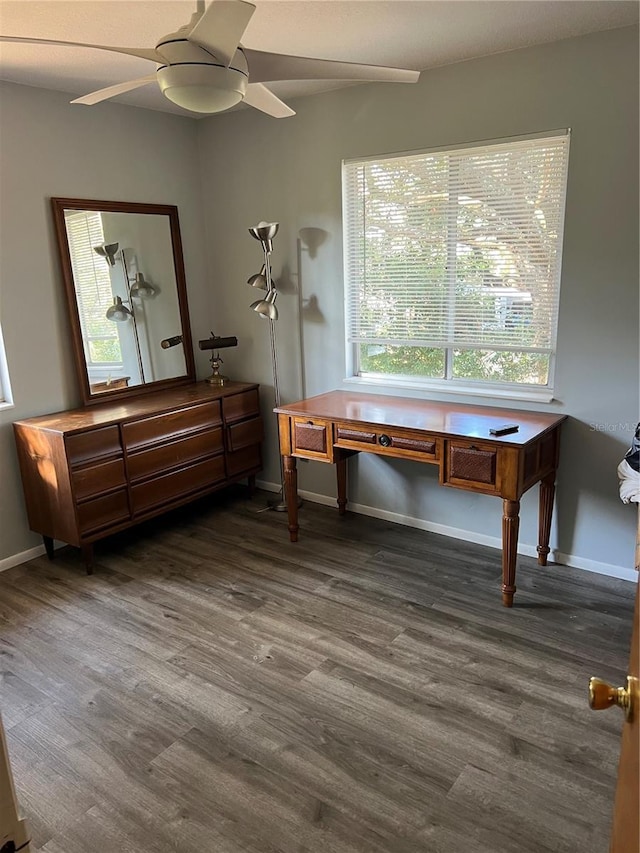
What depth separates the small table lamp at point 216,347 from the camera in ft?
13.4

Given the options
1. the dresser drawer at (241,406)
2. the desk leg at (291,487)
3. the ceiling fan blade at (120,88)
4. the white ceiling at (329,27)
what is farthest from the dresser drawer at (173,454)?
the white ceiling at (329,27)

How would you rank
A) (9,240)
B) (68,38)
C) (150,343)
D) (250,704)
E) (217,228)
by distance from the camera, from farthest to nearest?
(217,228)
(150,343)
(9,240)
(68,38)
(250,704)

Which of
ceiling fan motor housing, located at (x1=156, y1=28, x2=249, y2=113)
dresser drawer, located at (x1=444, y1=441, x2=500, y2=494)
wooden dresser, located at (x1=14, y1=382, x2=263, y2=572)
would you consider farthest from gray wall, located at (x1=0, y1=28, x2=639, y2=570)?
ceiling fan motor housing, located at (x1=156, y1=28, x2=249, y2=113)

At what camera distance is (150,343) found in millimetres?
3957

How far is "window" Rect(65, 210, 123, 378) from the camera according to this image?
3.52 meters

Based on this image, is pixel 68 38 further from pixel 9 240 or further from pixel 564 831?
pixel 564 831

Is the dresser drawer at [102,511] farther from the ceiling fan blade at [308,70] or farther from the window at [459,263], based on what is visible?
the ceiling fan blade at [308,70]

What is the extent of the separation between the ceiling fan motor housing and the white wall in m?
1.91

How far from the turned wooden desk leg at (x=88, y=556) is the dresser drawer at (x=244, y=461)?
1.05 m

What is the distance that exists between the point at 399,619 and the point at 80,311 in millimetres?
2458

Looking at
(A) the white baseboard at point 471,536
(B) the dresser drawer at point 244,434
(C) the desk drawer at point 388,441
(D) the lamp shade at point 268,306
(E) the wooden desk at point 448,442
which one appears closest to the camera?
(E) the wooden desk at point 448,442

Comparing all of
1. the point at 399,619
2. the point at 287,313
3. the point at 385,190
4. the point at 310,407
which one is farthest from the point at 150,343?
the point at 399,619

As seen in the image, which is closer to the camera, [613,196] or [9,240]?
[613,196]

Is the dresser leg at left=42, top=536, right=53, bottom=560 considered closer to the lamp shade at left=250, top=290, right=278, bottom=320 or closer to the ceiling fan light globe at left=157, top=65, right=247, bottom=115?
the lamp shade at left=250, top=290, right=278, bottom=320
